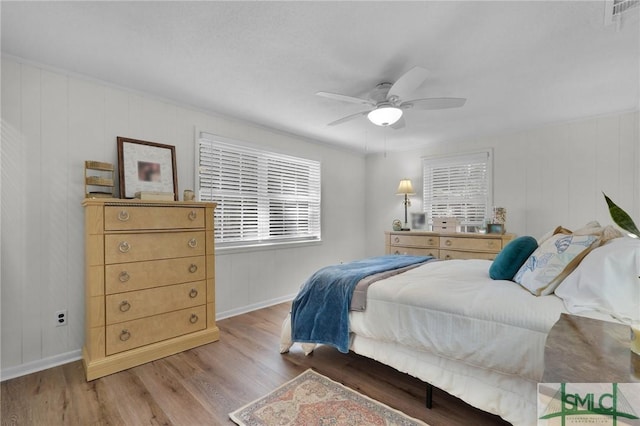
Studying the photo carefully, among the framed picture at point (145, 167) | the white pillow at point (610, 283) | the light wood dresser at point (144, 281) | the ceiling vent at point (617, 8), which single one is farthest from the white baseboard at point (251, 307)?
the ceiling vent at point (617, 8)

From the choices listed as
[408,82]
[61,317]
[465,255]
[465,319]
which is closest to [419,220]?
[465,255]

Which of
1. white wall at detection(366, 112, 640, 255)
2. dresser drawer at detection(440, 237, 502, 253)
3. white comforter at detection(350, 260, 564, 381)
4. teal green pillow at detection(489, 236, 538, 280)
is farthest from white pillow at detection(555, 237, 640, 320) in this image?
white wall at detection(366, 112, 640, 255)

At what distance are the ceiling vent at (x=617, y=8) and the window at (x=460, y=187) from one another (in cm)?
259

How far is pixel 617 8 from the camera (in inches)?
65.6

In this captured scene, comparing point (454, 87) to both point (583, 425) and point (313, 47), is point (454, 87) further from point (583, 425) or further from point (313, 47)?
point (583, 425)

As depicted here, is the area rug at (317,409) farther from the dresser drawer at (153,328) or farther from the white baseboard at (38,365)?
the white baseboard at (38,365)

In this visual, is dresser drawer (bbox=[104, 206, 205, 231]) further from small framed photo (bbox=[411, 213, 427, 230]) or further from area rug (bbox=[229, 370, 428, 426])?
small framed photo (bbox=[411, 213, 427, 230])

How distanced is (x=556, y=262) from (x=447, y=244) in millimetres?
2433

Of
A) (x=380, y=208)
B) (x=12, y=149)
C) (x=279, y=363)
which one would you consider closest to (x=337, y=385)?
(x=279, y=363)

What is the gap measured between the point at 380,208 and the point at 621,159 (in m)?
3.13

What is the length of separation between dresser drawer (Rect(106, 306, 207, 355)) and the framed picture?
1.09 meters

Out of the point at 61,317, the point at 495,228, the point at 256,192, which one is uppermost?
the point at 256,192

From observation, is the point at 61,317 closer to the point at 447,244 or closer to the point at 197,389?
the point at 197,389

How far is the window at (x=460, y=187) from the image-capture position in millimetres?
4277
